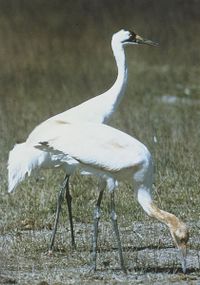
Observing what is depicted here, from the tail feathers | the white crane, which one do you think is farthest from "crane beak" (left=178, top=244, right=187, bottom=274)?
the tail feathers

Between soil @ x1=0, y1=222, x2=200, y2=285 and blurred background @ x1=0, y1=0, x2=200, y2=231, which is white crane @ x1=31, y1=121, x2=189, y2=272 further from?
blurred background @ x1=0, y1=0, x2=200, y2=231

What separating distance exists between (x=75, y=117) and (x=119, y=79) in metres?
0.87

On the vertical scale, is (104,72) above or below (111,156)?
below

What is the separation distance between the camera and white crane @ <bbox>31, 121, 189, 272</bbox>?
862 cm

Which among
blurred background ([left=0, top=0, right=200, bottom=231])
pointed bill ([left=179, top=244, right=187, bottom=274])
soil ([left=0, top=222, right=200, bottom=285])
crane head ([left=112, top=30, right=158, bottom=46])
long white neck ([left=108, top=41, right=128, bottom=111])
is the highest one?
crane head ([left=112, top=30, right=158, bottom=46])

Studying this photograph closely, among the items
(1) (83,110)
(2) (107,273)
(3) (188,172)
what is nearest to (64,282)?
(2) (107,273)

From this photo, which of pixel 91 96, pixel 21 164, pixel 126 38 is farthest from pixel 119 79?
pixel 91 96

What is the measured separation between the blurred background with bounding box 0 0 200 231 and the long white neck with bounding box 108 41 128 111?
158cm

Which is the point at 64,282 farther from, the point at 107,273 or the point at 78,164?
the point at 78,164

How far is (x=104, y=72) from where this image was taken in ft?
70.5

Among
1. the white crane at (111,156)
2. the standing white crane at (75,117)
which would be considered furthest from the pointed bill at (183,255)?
the standing white crane at (75,117)

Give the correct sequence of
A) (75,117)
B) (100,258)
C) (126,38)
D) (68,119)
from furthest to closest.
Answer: (126,38)
(75,117)
(68,119)
(100,258)

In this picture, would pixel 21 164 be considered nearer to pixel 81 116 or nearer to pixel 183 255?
pixel 81 116

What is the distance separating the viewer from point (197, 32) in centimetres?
2245
